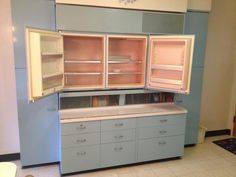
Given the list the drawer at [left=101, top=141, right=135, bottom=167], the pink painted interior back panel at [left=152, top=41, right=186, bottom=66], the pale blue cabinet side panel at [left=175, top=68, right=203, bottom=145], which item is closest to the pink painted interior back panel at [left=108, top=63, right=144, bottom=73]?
the pink painted interior back panel at [left=152, top=41, right=186, bottom=66]

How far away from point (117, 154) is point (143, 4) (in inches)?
76.7

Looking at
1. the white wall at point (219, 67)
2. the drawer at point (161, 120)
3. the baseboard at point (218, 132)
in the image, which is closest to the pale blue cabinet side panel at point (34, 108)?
the drawer at point (161, 120)

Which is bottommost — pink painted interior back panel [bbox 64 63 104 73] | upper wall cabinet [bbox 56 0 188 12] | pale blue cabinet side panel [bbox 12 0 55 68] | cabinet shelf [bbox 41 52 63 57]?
pink painted interior back panel [bbox 64 63 104 73]

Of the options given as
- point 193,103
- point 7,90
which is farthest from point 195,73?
point 7,90

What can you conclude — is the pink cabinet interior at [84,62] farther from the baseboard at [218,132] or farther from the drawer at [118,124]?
the baseboard at [218,132]

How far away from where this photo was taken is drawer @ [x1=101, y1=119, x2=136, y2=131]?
2657mm

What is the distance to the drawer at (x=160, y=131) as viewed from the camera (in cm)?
284

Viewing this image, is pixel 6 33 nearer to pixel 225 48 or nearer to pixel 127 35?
pixel 127 35

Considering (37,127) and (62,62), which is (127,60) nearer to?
(62,62)

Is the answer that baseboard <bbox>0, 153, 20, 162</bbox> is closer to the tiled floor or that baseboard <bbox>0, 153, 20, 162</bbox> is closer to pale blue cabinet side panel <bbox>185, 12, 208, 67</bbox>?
the tiled floor

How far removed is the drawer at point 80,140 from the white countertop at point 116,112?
0.20 m

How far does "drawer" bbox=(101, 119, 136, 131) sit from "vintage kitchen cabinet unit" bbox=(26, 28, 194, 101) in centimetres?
47

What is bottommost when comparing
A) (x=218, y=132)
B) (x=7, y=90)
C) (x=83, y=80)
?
(x=218, y=132)

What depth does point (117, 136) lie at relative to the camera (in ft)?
8.96
